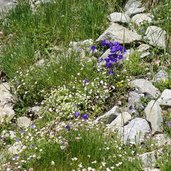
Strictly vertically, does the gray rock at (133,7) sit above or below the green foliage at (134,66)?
above

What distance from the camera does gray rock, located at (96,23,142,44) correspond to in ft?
26.7

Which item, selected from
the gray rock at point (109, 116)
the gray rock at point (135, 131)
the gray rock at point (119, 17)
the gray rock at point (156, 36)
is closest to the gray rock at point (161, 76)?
the gray rock at point (156, 36)

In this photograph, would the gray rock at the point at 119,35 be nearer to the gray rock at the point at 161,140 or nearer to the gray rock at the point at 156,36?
the gray rock at the point at 156,36

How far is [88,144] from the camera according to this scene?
5871 mm

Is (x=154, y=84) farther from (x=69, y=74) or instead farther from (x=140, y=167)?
(x=140, y=167)

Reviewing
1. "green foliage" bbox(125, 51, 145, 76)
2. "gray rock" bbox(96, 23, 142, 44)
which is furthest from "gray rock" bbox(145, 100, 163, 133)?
"gray rock" bbox(96, 23, 142, 44)

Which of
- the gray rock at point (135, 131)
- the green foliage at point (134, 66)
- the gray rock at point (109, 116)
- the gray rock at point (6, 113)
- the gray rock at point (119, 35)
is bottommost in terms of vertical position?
the gray rock at point (6, 113)

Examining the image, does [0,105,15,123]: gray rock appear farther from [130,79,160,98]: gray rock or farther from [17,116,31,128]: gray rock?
[130,79,160,98]: gray rock

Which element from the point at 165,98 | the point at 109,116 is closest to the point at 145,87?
the point at 165,98

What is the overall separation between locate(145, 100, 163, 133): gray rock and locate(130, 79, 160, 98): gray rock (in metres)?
0.34

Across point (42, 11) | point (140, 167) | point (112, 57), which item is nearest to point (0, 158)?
point (140, 167)

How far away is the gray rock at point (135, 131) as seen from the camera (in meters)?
6.20

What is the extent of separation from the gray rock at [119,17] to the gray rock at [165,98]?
7.17 ft

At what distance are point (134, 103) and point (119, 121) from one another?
1.65ft
